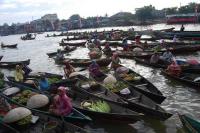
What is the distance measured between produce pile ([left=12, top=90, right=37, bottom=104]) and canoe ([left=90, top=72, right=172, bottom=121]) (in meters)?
4.98

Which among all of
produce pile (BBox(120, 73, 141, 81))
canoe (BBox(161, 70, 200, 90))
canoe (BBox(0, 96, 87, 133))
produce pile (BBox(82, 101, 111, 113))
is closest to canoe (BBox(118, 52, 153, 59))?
canoe (BBox(161, 70, 200, 90))

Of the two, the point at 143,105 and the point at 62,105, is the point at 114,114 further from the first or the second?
the point at 62,105

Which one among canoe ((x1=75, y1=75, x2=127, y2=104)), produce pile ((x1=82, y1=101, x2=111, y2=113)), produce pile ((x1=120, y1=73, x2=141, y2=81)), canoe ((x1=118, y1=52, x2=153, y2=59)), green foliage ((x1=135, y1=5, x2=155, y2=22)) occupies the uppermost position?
green foliage ((x1=135, y1=5, x2=155, y2=22))

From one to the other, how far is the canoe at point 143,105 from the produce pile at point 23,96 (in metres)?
4.98

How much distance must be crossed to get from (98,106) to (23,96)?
512 cm

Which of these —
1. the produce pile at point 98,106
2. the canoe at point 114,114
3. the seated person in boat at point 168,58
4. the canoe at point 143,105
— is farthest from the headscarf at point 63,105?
the seated person in boat at point 168,58

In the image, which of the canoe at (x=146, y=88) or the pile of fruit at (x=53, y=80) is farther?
the pile of fruit at (x=53, y=80)

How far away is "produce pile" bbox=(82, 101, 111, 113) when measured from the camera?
45.3 feet

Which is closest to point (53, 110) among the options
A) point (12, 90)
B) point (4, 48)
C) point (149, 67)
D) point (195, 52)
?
point (12, 90)

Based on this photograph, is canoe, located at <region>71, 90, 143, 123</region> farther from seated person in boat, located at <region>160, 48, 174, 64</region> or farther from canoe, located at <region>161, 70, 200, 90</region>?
seated person in boat, located at <region>160, 48, 174, 64</region>

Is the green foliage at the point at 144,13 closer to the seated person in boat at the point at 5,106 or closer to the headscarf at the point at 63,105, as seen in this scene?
the seated person in boat at the point at 5,106

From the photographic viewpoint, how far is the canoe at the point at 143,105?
511 inches

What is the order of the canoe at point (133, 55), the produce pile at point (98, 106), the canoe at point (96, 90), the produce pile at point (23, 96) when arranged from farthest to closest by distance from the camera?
the canoe at point (133, 55), the produce pile at point (23, 96), the canoe at point (96, 90), the produce pile at point (98, 106)

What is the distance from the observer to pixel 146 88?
17.0 m
